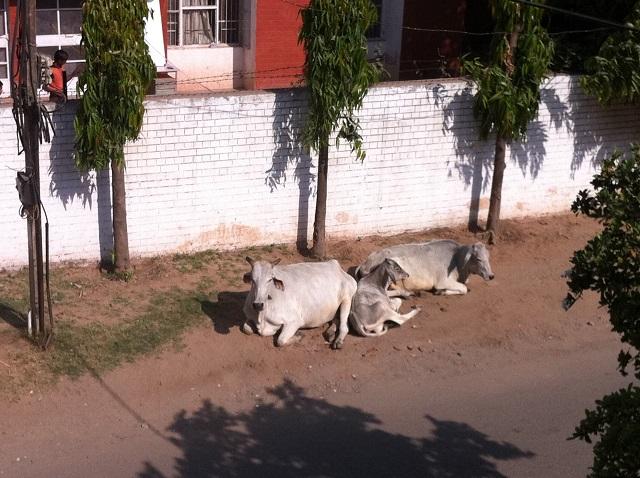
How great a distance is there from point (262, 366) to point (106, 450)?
241 cm

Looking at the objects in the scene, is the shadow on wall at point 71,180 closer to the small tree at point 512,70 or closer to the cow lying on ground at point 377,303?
the cow lying on ground at point 377,303

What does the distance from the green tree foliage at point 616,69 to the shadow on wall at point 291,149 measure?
4.70 metres

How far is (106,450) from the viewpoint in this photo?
10.9 metres

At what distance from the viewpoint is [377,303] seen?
Answer: 1361 cm

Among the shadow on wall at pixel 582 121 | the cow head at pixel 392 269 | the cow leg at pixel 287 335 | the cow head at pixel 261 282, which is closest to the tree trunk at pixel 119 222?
the cow head at pixel 261 282

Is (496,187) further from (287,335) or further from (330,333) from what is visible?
(287,335)

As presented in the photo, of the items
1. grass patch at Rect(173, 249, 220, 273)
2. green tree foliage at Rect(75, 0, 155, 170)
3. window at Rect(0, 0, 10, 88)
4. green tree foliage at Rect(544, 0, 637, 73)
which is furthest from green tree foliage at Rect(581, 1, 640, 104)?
window at Rect(0, 0, 10, 88)

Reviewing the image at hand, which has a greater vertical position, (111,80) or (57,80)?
(111,80)

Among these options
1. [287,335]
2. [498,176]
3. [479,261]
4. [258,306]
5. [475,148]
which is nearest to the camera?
[258,306]

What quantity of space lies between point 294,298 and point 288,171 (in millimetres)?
2626

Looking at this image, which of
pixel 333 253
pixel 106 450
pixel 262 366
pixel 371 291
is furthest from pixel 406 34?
pixel 106 450

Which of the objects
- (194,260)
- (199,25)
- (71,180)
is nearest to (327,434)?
(194,260)

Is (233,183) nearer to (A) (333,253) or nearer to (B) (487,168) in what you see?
(A) (333,253)

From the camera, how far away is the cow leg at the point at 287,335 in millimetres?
13002
